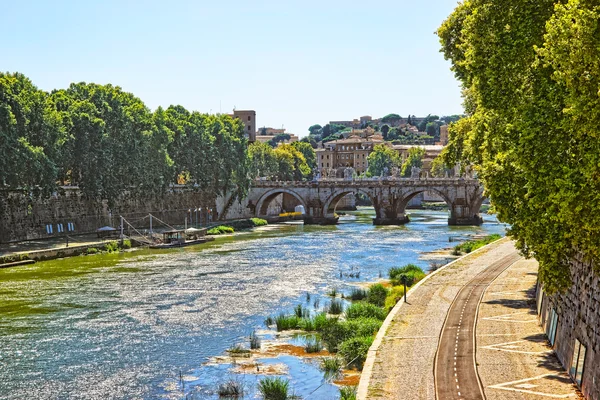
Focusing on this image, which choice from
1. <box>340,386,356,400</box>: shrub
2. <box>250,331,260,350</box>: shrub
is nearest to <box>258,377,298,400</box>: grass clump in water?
<box>340,386,356,400</box>: shrub

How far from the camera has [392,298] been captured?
44.1m

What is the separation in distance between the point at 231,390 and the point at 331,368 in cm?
463

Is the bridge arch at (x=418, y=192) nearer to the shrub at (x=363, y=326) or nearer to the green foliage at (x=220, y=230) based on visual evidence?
the green foliage at (x=220, y=230)

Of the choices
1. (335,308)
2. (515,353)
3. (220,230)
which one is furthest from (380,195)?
(515,353)

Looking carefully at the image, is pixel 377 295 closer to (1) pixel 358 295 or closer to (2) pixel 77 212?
(1) pixel 358 295

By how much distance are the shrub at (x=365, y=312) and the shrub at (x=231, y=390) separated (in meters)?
11.8

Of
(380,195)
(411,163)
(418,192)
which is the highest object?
(411,163)

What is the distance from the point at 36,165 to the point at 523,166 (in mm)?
51974

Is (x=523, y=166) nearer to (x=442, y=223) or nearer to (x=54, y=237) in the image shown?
(x=54, y=237)

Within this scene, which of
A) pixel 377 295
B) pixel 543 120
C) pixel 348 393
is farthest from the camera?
pixel 377 295

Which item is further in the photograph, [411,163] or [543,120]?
[411,163]

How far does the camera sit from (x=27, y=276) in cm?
5809

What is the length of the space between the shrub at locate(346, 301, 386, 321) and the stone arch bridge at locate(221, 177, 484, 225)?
72625 mm

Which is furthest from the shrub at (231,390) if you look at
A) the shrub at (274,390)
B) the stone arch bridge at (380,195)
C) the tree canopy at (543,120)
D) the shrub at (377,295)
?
the stone arch bridge at (380,195)
